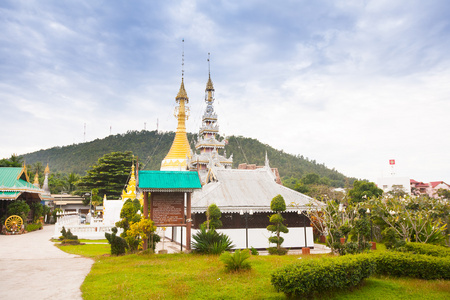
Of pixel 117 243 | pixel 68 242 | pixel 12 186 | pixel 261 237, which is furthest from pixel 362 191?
pixel 12 186

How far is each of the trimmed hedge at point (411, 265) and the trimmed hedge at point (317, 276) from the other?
1.40 meters

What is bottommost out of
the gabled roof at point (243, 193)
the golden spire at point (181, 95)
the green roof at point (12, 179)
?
the gabled roof at point (243, 193)

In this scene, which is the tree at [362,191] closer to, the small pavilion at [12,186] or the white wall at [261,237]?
the white wall at [261,237]

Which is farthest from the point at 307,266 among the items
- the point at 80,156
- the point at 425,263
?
the point at 80,156

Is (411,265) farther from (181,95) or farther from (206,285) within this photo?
(181,95)

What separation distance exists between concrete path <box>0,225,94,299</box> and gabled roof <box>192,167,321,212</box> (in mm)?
7745

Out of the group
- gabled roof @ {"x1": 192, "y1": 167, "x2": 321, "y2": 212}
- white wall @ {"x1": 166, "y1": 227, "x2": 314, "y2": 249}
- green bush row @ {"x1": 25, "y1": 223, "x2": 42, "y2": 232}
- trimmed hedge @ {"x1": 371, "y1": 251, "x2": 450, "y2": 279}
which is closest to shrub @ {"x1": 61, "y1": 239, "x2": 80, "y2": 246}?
white wall @ {"x1": 166, "y1": 227, "x2": 314, "y2": 249}

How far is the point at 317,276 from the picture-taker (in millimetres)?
8320

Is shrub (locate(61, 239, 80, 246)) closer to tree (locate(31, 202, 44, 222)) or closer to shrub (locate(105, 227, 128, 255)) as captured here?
shrub (locate(105, 227, 128, 255))

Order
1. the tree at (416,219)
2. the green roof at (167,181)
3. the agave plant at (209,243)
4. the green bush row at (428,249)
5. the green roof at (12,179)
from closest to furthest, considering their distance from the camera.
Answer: the green bush row at (428,249) → the agave plant at (209,243) → the green roof at (167,181) → the tree at (416,219) → the green roof at (12,179)

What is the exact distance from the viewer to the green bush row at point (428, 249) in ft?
38.2

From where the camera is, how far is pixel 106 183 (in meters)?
59.4

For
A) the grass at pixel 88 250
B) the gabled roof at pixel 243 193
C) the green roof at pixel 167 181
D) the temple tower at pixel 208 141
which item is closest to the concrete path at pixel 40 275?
the grass at pixel 88 250

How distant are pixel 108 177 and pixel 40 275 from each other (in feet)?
164
